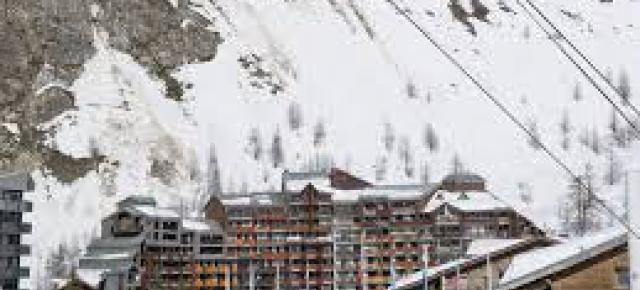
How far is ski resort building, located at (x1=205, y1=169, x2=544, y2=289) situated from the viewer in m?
114

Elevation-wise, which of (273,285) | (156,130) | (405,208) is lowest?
(273,285)

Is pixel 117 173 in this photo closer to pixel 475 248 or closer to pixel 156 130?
pixel 156 130

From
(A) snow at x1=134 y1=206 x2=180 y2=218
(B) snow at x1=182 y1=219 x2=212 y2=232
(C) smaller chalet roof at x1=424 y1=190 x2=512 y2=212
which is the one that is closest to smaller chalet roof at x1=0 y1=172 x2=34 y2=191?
(A) snow at x1=134 y1=206 x2=180 y2=218

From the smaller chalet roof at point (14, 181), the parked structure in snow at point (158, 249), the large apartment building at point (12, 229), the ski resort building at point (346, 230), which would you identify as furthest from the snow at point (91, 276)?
the ski resort building at point (346, 230)

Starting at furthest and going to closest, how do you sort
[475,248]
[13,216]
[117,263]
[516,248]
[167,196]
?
1. [167,196]
2. [117,263]
3. [13,216]
4. [475,248]
5. [516,248]

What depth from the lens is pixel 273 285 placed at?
118062mm

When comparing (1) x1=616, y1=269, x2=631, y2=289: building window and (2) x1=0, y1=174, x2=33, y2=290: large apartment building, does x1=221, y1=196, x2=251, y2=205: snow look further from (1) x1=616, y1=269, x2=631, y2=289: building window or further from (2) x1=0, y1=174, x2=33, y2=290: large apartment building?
(1) x1=616, y1=269, x2=631, y2=289: building window

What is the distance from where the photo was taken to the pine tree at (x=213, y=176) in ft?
611

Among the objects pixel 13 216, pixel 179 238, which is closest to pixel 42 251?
pixel 179 238

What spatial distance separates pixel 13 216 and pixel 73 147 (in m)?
115

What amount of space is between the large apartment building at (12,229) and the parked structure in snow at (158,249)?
2356 centimetres

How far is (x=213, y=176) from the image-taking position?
192 m

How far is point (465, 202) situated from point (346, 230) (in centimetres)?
1400

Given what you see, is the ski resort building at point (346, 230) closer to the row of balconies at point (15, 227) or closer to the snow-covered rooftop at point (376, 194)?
the snow-covered rooftop at point (376, 194)
